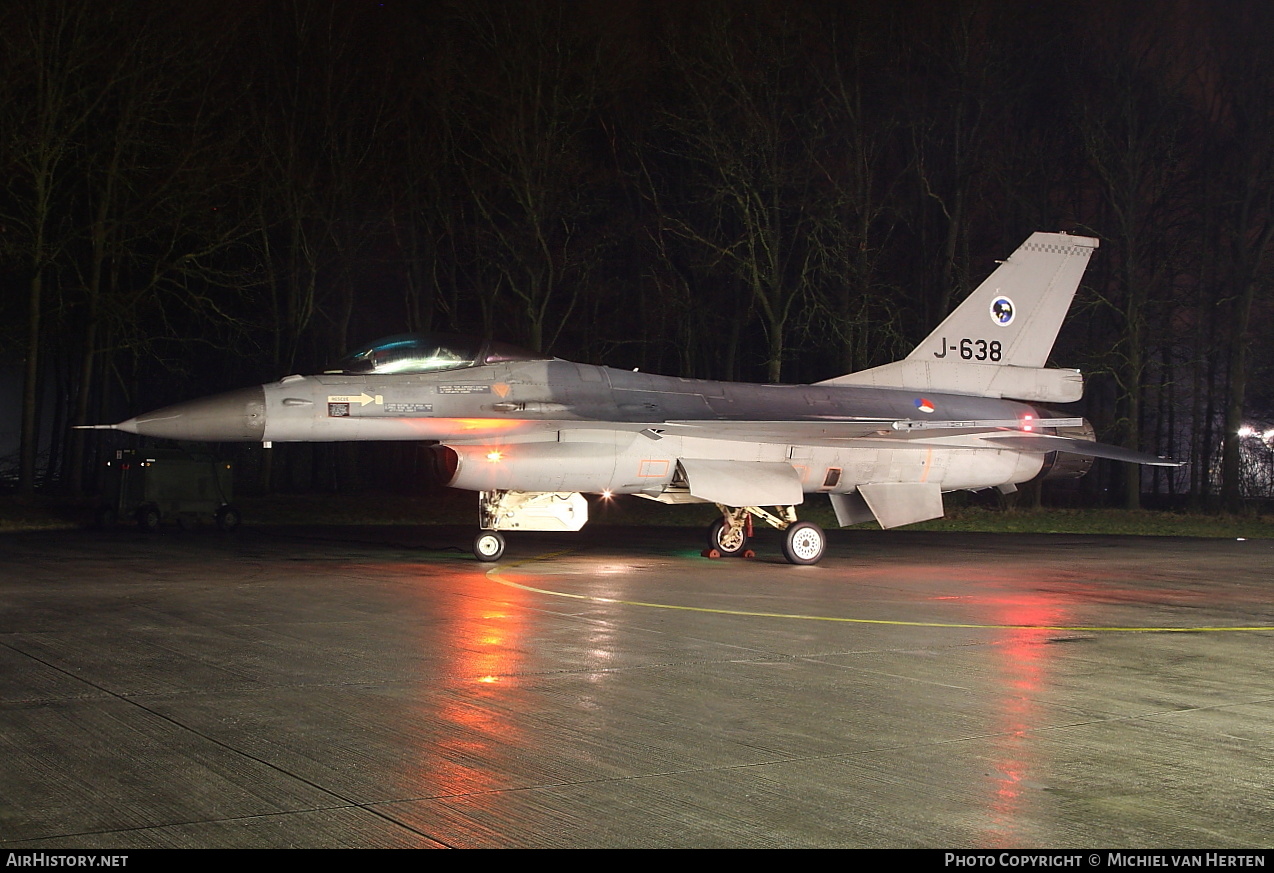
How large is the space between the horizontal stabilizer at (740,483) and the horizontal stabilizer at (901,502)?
150 cm

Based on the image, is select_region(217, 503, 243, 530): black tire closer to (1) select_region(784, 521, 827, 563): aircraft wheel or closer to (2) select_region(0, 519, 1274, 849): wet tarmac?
(2) select_region(0, 519, 1274, 849): wet tarmac

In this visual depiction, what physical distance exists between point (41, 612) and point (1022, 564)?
43.6 feet

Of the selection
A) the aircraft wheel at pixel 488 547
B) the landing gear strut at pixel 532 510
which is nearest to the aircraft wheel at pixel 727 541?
the landing gear strut at pixel 532 510

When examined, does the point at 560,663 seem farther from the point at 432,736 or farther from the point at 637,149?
the point at 637,149

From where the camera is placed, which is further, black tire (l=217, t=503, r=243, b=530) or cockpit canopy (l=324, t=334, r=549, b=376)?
black tire (l=217, t=503, r=243, b=530)

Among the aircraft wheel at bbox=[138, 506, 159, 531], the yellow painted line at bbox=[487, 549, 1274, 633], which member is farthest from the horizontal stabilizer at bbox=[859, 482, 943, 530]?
the aircraft wheel at bbox=[138, 506, 159, 531]

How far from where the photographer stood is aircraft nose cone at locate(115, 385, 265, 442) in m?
15.7

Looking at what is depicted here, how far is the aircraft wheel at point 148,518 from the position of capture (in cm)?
2419

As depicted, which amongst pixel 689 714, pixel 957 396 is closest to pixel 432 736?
pixel 689 714

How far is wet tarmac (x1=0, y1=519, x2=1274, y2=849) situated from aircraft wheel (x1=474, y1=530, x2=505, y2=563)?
101 inches

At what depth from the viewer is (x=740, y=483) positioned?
1738cm

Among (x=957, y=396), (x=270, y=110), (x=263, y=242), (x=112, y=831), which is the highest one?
(x=270, y=110)

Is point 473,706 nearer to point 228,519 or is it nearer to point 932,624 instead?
point 932,624

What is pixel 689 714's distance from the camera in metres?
7.18
